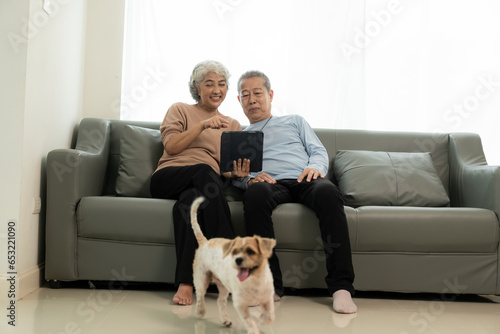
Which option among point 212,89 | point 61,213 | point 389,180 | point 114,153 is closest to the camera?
point 61,213

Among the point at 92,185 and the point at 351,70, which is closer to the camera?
the point at 92,185

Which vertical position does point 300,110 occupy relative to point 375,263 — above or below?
above

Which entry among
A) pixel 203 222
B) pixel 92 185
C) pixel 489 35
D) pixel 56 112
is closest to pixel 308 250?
pixel 203 222

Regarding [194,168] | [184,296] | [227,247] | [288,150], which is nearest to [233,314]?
[184,296]

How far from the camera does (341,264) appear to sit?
1.94 m

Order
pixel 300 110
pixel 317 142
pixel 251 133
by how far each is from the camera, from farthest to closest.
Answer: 1. pixel 300 110
2. pixel 317 142
3. pixel 251 133

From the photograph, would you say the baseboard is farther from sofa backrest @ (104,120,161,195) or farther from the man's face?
the man's face

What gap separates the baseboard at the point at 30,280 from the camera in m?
2.01

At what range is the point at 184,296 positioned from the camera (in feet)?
6.35

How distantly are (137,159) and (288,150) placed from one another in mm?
837

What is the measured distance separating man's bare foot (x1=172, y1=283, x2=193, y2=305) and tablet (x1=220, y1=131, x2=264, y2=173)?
0.54 metres

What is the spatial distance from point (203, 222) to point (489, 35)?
2.55 m

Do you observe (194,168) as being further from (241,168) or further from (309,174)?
(309,174)

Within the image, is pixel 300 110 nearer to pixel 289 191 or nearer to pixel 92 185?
pixel 289 191
